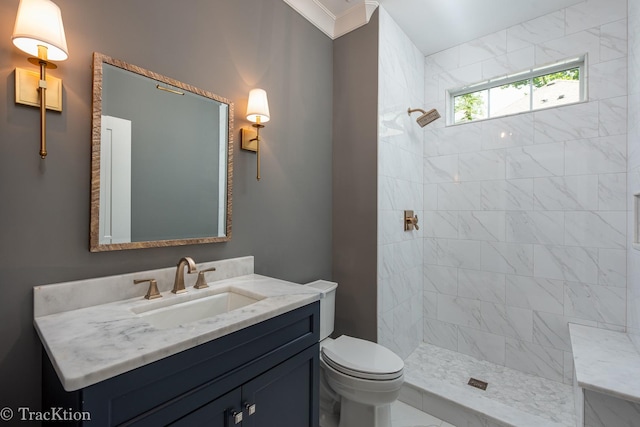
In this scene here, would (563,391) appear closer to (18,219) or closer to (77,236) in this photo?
(77,236)

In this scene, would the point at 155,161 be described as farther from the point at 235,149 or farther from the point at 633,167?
the point at 633,167

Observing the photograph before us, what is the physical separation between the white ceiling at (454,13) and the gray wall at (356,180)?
0.71 feet

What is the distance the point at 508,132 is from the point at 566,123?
35cm

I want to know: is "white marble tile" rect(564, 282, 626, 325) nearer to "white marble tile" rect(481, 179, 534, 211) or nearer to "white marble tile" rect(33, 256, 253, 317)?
"white marble tile" rect(481, 179, 534, 211)

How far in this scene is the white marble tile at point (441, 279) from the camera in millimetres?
2580

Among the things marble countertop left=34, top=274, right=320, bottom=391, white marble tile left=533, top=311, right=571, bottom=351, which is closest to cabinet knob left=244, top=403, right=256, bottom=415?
marble countertop left=34, top=274, right=320, bottom=391

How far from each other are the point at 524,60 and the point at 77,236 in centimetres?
308

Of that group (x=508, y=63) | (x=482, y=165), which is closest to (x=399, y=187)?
(x=482, y=165)

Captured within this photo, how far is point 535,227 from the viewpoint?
2.21 m

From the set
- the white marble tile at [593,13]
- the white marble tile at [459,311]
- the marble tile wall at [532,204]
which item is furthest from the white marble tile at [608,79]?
A: the white marble tile at [459,311]

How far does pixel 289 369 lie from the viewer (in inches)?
46.3

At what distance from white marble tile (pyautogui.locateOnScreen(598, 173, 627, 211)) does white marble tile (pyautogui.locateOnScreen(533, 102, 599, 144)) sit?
12.2 inches

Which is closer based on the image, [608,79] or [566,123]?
[608,79]

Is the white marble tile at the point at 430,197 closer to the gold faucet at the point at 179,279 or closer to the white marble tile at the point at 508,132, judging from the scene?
the white marble tile at the point at 508,132
